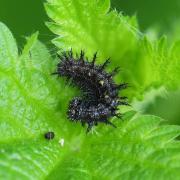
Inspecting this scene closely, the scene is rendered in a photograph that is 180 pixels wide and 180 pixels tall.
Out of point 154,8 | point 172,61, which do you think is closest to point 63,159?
point 172,61

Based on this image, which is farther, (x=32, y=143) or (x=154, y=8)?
(x=154, y=8)

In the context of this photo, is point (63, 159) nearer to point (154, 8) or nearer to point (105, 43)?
point (105, 43)

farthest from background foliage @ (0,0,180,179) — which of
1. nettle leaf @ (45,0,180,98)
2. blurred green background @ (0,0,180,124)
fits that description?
blurred green background @ (0,0,180,124)

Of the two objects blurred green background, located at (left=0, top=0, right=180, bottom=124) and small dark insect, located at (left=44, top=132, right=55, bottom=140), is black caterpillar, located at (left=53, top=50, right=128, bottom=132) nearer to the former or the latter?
small dark insect, located at (left=44, top=132, right=55, bottom=140)

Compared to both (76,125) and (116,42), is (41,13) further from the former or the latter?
(76,125)

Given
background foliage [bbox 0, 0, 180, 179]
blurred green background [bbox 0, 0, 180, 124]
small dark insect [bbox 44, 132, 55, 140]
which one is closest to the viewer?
background foliage [bbox 0, 0, 180, 179]
